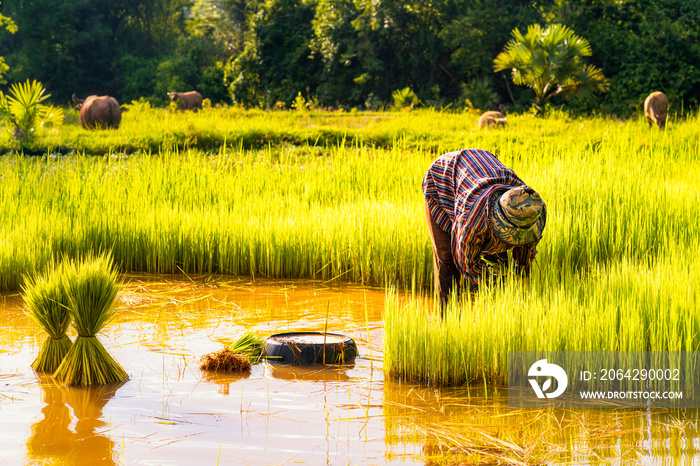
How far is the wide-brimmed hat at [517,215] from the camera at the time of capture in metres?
2.99

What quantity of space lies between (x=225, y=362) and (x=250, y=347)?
0.77 feet

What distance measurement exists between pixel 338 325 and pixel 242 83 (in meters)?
21.2

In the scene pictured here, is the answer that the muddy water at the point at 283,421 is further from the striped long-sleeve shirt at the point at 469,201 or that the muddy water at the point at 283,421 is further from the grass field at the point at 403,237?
the striped long-sleeve shirt at the point at 469,201

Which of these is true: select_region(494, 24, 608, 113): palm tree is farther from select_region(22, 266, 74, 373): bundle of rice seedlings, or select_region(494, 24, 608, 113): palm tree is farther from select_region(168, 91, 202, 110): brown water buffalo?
select_region(22, 266, 74, 373): bundle of rice seedlings

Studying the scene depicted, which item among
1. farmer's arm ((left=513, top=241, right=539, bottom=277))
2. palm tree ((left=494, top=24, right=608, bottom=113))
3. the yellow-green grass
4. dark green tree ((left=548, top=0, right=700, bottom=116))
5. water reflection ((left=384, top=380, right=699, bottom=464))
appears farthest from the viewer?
dark green tree ((left=548, top=0, right=700, bottom=116))

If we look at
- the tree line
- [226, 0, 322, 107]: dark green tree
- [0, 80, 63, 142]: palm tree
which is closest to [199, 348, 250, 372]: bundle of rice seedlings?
[0, 80, 63, 142]: palm tree

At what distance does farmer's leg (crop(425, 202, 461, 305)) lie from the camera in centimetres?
380

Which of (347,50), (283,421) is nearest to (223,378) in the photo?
(283,421)

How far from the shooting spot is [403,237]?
5.80 m

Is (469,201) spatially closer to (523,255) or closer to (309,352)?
(523,255)

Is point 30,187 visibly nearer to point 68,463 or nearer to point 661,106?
point 68,463

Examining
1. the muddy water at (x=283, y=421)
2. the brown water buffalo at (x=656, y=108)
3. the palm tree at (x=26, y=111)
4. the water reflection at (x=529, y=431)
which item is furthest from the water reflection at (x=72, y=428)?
the brown water buffalo at (x=656, y=108)

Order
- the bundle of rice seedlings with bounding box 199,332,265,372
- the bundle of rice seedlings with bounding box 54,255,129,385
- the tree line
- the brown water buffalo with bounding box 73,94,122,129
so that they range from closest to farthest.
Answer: the bundle of rice seedlings with bounding box 54,255,129,385 → the bundle of rice seedlings with bounding box 199,332,265,372 → the brown water buffalo with bounding box 73,94,122,129 → the tree line

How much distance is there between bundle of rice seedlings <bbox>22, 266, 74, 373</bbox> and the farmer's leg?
1.80 m
